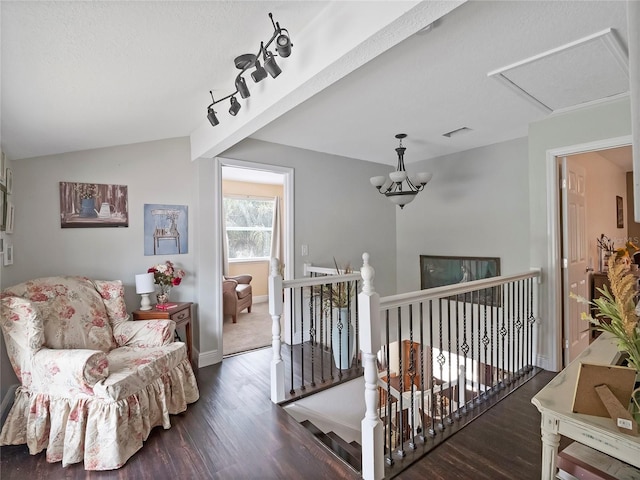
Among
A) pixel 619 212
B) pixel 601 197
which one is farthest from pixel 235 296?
pixel 619 212

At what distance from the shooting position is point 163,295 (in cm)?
295

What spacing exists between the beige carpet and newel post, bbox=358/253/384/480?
218cm

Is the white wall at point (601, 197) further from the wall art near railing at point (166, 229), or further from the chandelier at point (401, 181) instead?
the wall art near railing at point (166, 229)

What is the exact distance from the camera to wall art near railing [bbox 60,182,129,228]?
2646 millimetres

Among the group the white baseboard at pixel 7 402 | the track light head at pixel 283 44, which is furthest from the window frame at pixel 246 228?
the track light head at pixel 283 44

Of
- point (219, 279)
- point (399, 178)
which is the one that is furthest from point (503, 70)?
point (219, 279)

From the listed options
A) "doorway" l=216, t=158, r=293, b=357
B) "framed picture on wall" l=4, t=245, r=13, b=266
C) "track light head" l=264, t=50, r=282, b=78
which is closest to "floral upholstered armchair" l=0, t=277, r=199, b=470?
"framed picture on wall" l=4, t=245, r=13, b=266

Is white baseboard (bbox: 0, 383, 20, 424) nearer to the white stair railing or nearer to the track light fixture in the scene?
the white stair railing

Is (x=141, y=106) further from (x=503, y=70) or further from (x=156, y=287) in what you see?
(x=503, y=70)

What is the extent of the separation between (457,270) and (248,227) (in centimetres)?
396

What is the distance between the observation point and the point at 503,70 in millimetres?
2051

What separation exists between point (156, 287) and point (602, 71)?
4.05 m

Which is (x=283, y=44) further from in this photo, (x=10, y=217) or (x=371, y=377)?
(x=10, y=217)

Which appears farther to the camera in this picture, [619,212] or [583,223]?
[619,212]
